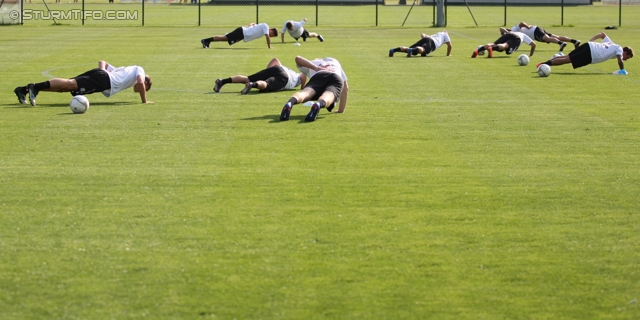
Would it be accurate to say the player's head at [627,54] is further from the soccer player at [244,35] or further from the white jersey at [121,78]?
the white jersey at [121,78]

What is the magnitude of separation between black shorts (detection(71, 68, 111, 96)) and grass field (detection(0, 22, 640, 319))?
566mm

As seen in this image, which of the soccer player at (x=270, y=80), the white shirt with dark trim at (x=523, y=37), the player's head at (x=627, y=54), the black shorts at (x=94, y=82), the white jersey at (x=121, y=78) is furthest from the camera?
the white shirt with dark trim at (x=523, y=37)

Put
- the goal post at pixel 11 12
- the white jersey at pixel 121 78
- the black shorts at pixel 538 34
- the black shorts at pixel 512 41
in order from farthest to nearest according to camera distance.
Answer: the goal post at pixel 11 12
the black shorts at pixel 538 34
the black shorts at pixel 512 41
the white jersey at pixel 121 78

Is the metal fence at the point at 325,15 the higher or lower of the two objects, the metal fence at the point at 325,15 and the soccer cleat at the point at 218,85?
the higher

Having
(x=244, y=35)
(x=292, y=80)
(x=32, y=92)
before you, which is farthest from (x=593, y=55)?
(x=32, y=92)

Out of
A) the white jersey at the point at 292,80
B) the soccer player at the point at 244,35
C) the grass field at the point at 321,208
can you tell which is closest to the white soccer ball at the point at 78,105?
the grass field at the point at 321,208

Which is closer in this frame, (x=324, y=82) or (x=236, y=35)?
(x=324, y=82)

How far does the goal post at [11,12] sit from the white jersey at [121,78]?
3303 cm

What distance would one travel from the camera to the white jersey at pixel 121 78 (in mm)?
15430

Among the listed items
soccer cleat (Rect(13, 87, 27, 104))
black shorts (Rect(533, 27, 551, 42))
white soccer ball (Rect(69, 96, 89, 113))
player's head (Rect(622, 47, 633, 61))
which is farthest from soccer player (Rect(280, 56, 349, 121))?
black shorts (Rect(533, 27, 551, 42))

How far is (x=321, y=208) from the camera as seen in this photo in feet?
28.0

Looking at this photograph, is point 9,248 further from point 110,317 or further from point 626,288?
point 626,288

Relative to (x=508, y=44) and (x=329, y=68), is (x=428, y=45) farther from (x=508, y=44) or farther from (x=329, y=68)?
(x=329, y=68)

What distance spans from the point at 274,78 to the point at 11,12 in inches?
1291
